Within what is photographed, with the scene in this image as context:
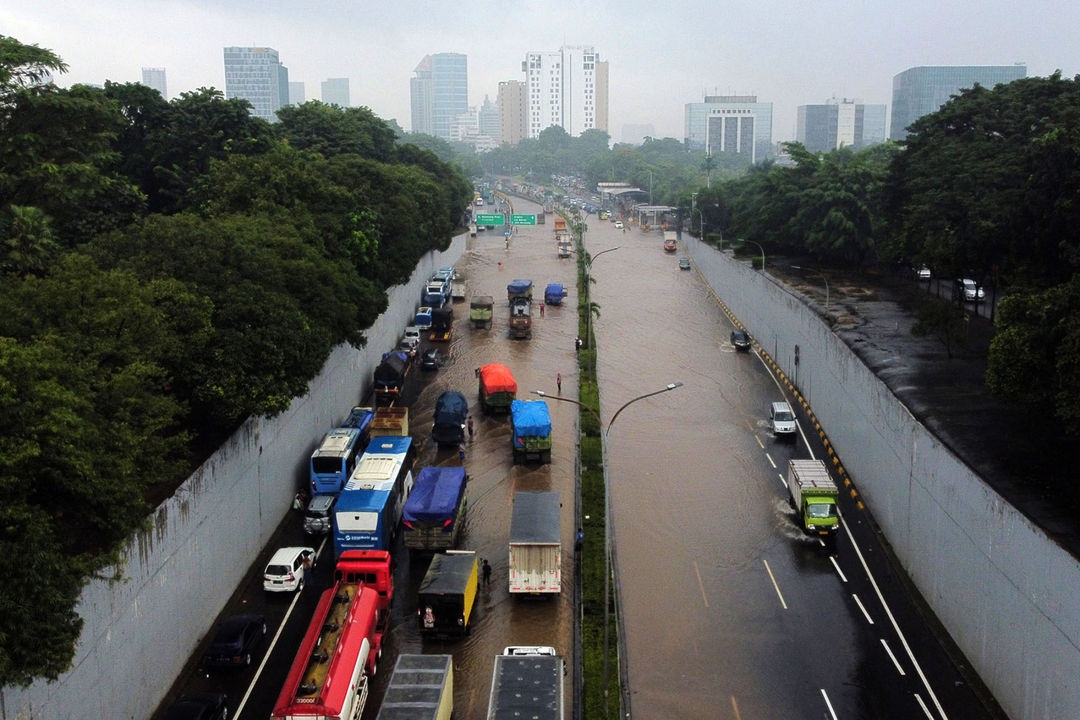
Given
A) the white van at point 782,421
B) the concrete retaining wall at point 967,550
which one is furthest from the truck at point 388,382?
the concrete retaining wall at point 967,550

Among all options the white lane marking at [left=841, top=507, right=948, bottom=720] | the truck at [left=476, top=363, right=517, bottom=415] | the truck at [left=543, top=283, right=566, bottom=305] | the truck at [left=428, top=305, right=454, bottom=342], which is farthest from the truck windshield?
the truck at [left=543, top=283, right=566, bottom=305]

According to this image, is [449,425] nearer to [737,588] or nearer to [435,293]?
[737,588]

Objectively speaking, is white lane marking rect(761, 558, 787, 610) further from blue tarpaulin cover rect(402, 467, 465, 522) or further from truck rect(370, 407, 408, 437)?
truck rect(370, 407, 408, 437)

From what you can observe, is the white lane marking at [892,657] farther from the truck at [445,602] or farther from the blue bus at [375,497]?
the blue bus at [375,497]

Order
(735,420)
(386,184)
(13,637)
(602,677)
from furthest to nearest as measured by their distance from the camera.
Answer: (386,184) < (735,420) < (602,677) < (13,637)

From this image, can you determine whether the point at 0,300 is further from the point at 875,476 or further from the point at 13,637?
the point at 875,476

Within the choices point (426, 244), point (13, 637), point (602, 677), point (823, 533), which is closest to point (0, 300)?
point (13, 637)
